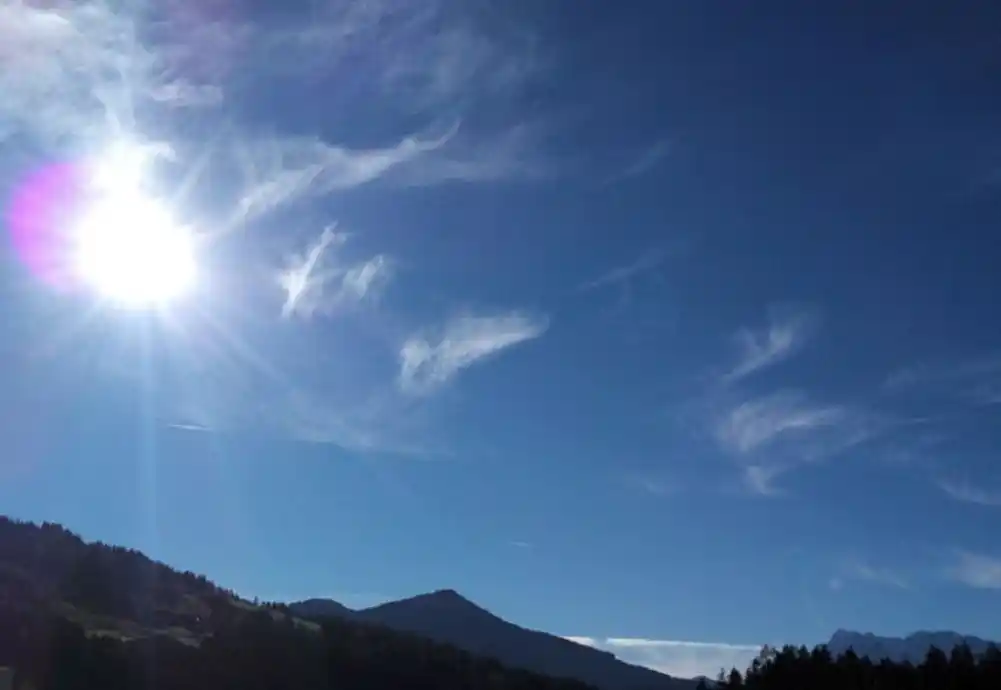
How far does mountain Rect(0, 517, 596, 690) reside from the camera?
80.2 m

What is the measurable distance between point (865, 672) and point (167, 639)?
52.6 m

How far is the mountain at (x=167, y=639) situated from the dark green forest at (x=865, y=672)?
23201 mm

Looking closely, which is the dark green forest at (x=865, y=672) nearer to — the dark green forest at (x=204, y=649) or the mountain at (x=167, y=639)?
the dark green forest at (x=204, y=649)

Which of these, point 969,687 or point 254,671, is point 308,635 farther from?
point 969,687

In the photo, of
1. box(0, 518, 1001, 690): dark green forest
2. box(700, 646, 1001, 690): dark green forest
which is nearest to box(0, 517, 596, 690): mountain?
box(0, 518, 1001, 690): dark green forest

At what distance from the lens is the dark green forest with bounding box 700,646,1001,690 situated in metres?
86.0

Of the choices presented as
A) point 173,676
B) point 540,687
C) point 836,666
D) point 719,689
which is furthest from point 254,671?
point 836,666

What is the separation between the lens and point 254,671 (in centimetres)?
9369

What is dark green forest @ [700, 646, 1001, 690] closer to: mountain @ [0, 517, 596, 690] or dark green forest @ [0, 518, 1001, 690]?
dark green forest @ [0, 518, 1001, 690]

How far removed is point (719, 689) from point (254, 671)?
39640mm

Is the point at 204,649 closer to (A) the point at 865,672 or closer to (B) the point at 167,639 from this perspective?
(B) the point at 167,639

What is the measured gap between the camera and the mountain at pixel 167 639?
80250 millimetres

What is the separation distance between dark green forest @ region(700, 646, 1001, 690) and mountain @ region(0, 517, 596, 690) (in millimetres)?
23201

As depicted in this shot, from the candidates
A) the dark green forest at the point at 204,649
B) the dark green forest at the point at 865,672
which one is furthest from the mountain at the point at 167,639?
the dark green forest at the point at 865,672
